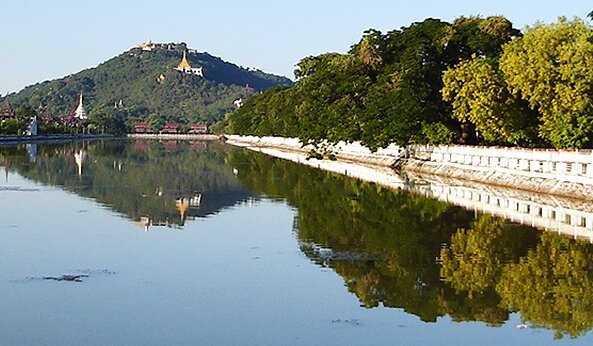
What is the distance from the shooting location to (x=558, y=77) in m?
49.0

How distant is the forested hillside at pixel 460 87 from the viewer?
159 feet

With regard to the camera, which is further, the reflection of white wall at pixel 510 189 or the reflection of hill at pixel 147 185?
the reflection of hill at pixel 147 185

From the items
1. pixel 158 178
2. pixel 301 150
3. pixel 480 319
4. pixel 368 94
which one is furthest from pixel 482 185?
pixel 301 150

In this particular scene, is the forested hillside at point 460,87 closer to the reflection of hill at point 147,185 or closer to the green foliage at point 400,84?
the green foliage at point 400,84

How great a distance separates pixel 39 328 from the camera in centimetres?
1547

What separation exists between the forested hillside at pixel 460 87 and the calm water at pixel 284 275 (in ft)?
46.0

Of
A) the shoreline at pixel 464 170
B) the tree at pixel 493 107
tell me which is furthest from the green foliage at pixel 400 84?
the tree at pixel 493 107

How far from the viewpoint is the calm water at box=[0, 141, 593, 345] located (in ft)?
51.4

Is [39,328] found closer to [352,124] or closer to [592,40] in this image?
[592,40]

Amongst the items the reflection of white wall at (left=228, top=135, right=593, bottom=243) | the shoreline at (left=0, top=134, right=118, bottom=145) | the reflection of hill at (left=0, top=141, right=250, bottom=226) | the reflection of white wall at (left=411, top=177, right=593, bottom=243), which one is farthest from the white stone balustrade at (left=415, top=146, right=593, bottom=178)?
the shoreline at (left=0, top=134, right=118, bottom=145)

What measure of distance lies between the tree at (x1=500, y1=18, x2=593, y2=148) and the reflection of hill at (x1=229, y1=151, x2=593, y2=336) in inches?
499

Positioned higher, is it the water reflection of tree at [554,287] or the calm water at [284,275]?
the water reflection of tree at [554,287]

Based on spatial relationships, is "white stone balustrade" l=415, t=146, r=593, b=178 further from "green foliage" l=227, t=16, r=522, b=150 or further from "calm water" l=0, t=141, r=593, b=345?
"calm water" l=0, t=141, r=593, b=345

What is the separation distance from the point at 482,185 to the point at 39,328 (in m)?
35.7
